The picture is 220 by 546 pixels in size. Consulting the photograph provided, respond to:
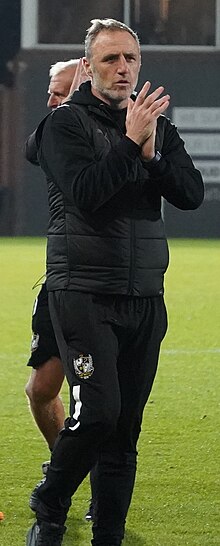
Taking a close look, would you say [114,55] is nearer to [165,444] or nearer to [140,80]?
[165,444]

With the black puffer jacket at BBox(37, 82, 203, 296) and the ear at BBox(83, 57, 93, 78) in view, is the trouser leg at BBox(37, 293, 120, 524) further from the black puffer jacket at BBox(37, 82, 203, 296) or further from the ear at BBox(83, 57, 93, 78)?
the ear at BBox(83, 57, 93, 78)

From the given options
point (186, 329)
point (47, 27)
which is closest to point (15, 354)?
point (186, 329)

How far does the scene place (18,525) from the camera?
5.59 m

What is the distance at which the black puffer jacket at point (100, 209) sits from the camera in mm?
4617

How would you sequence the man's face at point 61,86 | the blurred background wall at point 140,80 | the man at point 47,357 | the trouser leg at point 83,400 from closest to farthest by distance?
the trouser leg at point 83,400 < the man at point 47,357 < the man's face at point 61,86 < the blurred background wall at point 140,80

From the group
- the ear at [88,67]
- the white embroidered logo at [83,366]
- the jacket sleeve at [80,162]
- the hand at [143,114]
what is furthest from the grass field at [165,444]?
the ear at [88,67]

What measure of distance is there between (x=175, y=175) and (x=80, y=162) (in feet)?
1.09

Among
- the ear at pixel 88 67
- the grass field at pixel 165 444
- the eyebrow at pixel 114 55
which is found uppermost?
the eyebrow at pixel 114 55

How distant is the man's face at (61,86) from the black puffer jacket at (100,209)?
3.22ft

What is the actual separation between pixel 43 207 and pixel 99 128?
22162 millimetres

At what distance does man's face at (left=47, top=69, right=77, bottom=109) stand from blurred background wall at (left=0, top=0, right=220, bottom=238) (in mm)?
20399

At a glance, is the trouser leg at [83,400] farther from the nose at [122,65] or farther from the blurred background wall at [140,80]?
the blurred background wall at [140,80]

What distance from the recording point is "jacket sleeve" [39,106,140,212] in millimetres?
4477

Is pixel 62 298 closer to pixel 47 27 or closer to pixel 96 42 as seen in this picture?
pixel 96 42
